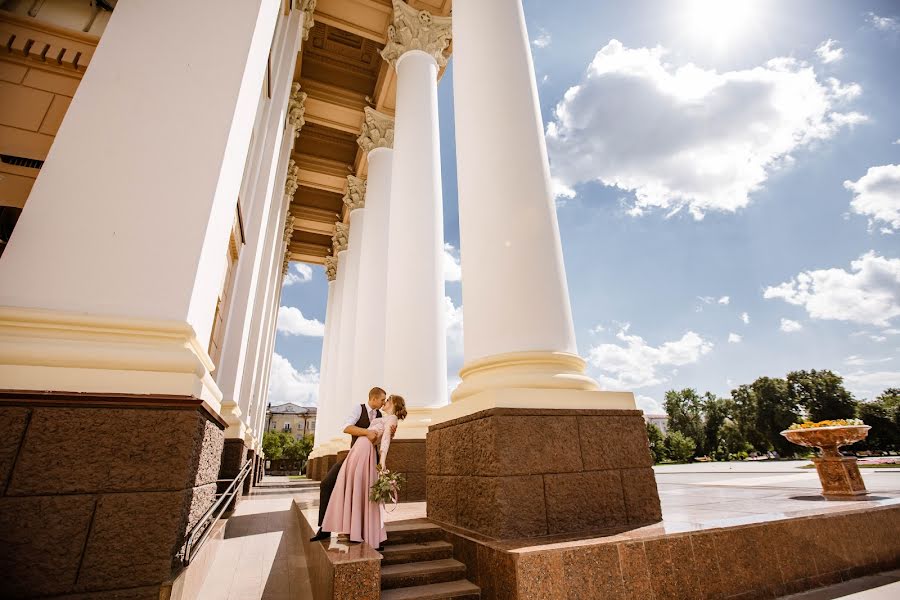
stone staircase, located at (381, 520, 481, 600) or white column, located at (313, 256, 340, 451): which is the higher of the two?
white column, located at (313, 256, 340, 451)

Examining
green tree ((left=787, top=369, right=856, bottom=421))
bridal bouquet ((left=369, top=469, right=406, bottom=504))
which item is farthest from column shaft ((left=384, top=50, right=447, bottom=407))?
green tree ((left=787, top=369, right=856, bottom=421))

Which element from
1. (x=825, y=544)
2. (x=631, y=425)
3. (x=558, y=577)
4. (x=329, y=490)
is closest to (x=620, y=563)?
(x=558, y=577)

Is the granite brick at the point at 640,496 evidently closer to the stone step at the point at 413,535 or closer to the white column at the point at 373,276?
the stone step at the point at 413,535

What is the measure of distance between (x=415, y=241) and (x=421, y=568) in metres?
10.3

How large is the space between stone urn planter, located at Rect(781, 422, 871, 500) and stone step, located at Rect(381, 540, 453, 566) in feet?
31.3

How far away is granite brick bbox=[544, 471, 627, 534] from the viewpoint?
6.08 meters

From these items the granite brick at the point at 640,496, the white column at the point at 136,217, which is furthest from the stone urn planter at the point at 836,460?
the white column at the point at 136,217

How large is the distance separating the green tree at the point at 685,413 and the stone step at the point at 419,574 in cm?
15964

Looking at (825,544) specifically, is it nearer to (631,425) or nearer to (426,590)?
(631,425)

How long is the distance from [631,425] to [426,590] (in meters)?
4.19

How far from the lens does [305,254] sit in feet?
159

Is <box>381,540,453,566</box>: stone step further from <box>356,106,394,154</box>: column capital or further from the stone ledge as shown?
<box>356,106,394,154</box>: column capital

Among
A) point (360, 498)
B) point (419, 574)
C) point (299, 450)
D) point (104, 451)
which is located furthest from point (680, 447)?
point (104, 451)

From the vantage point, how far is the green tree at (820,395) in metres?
92.5
